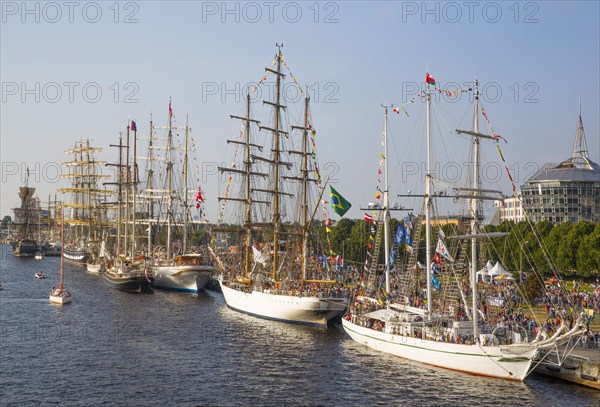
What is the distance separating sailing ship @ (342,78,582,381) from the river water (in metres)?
1.00

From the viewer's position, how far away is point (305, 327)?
67562 mm

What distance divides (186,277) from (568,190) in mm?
112674

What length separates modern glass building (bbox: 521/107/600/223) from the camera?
16800 centimetres

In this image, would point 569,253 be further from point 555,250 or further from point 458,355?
point 458,355

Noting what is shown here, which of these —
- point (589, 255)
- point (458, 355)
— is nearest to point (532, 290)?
point (458, 355)

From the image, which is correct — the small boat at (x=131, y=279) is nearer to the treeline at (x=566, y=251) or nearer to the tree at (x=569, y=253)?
the treeline at (x=566, y=251)

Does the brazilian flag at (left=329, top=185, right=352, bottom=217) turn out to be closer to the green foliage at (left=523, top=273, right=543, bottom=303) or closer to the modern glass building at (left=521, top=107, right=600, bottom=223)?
the green foliage at (left=523, top=273, right=543, bottom=303)

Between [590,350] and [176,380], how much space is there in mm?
29528

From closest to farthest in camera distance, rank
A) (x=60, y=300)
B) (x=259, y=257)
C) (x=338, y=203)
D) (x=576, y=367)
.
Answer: (x=576, y=367), (x=338, y=203), (x=60, y=300), (x=259, y=257)

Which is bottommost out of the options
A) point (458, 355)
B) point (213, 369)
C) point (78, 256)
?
point (213, 369)

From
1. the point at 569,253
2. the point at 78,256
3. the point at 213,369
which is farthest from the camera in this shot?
the point at 78,256

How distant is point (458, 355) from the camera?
45875 millimetres

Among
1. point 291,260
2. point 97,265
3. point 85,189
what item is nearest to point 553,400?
point 291,260

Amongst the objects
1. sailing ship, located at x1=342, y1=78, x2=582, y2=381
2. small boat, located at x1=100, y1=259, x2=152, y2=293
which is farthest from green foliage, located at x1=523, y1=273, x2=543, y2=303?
small boat, located at x1=100, y1=259, x2=152, y2=293
